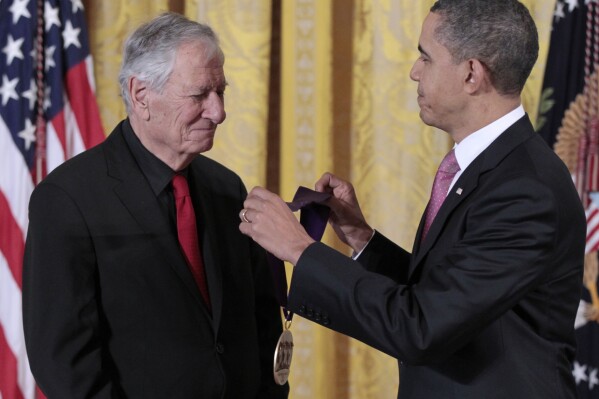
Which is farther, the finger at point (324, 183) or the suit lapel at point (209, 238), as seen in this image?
the finger at point (324, 183)

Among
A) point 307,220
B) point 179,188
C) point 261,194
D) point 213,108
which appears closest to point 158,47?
point 213,108

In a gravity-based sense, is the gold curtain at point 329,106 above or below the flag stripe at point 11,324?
above

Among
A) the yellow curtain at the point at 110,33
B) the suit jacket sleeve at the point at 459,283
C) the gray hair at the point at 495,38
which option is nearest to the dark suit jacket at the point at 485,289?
the suit jacket sleeve at the point at 459,283

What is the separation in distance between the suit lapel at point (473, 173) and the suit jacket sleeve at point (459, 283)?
68 mm

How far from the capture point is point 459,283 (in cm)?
182

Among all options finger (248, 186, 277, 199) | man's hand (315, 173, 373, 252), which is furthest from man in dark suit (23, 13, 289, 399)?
man's hand (315, 173, 373, 252)

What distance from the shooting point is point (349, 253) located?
398 cm

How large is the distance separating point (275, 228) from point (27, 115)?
70.0 inches

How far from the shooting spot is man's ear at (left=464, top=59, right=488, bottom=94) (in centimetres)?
203

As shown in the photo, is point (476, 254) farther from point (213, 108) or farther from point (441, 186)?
point (213, 108)

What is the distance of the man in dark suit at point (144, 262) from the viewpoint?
2.00m

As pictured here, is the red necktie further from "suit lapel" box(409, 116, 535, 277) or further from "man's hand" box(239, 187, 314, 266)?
"suit lapel" box(409, 116, 535, 277)

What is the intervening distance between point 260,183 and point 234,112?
332mm

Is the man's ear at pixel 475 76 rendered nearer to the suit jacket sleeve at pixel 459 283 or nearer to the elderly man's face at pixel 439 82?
the elderly man's face at pixel 439 82
